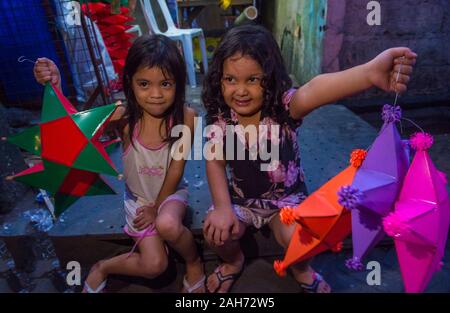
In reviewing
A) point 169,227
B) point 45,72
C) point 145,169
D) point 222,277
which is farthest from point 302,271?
point 45,72

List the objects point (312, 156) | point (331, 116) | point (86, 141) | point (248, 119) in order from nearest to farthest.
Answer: point (86, 141) < point (248, 119) < point (312, 156) < point (331, 116)

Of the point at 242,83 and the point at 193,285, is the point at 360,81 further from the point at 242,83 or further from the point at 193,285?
the point at 193,285

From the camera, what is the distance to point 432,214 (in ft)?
2.99

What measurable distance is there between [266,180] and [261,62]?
0.57 m

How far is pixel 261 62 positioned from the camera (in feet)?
4.47

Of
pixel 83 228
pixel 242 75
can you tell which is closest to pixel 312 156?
pixel 242 75

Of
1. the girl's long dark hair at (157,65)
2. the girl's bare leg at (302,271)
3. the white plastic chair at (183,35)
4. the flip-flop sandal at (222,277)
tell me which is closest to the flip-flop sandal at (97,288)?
the flip-flop sandal at (222,277)

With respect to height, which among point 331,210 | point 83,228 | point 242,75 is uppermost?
point 242,75

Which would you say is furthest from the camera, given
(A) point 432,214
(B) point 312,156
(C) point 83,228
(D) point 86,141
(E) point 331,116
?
(E) point 331,116

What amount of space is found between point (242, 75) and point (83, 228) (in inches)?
48.6

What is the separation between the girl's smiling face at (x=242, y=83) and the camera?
1362mm

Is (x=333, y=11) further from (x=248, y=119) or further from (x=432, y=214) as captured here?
(x=432, y=214)

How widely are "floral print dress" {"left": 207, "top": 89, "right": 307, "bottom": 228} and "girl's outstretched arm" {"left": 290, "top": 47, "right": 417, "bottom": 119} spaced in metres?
0.19
